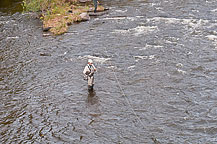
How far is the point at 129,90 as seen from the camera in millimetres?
15594

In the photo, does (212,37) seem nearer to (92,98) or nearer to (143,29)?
(143,29)

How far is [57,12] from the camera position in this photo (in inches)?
1312

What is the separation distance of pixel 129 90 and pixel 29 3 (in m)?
21.9

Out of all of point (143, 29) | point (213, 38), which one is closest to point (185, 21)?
point (143, 29)

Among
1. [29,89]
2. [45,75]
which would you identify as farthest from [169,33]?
[29,89]

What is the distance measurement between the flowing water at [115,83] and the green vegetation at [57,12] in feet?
4.59

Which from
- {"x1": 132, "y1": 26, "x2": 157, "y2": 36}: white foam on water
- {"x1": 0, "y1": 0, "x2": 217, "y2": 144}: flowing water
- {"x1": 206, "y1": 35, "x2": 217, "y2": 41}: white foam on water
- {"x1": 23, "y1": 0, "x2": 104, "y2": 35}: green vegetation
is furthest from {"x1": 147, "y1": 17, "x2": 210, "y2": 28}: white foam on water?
{"x1": 23, "y1": 0, "x2": 104, "y2": 35}: green vegetation

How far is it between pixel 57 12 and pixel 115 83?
1995 cm

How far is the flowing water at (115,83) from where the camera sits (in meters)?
12.4

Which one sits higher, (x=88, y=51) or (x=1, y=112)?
(x=88, y=51)

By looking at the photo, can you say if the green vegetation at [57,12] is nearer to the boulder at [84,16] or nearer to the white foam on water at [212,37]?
the boulder at [84,16]

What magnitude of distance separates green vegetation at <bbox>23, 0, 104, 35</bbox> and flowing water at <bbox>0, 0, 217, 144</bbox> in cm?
140

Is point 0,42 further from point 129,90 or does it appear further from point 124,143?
point 124,143

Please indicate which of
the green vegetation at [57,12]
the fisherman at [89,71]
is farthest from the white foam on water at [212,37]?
the green vegetation at [57,12]
